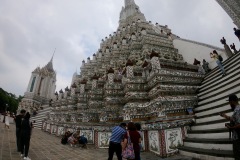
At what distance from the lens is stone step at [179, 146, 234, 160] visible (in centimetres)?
476

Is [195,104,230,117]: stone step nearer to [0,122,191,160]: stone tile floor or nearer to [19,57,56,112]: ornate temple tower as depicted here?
[0,122,191,160]: stone tile floor

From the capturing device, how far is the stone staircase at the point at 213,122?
5340 mm

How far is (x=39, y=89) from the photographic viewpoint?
143 feet

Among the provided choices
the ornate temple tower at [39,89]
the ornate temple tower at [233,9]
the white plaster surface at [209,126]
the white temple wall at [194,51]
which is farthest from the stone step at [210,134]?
the ornate temple tower at [39,89]

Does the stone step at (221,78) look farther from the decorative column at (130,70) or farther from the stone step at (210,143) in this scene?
the decorative column at (130,70)

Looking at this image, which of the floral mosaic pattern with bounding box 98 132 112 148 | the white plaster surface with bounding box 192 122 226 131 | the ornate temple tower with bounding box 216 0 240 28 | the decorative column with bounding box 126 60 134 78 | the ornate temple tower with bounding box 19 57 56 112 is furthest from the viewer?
the ornate temple tower with bounding box 19 57 56 112

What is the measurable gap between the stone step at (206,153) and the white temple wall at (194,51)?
26.8 feet

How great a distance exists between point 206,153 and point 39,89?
44.5m

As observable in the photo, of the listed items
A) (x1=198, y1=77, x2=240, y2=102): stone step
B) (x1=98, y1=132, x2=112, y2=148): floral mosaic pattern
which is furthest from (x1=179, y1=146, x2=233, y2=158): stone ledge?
(x1=98, y1=132, x2=112, y2=148): floral mosaic pattern

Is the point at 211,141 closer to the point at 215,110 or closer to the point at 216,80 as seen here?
the point at 215,110

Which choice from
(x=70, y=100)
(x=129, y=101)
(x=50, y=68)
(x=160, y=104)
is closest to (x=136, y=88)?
(x=129, y=101)

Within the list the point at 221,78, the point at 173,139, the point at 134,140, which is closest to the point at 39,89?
the point at 173,139

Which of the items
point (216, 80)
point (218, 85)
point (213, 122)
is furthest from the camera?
point (216, 80)

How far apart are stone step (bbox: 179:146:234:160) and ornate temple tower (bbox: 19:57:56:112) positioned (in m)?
37.5
